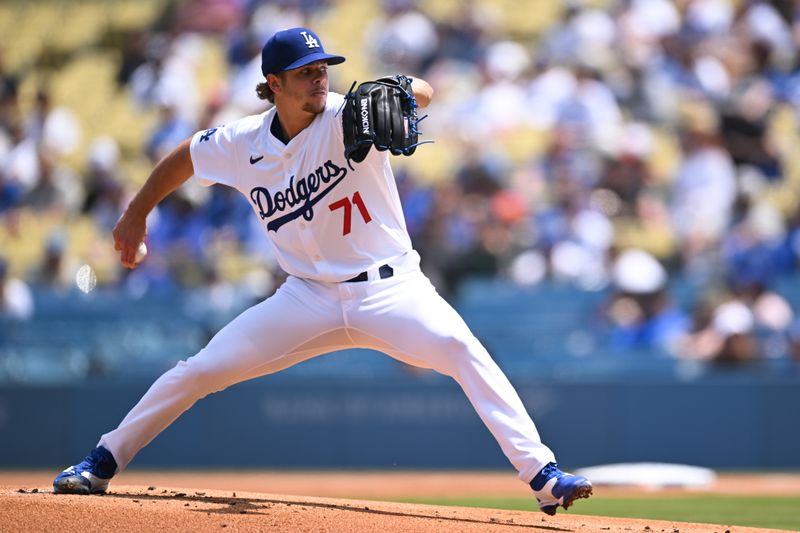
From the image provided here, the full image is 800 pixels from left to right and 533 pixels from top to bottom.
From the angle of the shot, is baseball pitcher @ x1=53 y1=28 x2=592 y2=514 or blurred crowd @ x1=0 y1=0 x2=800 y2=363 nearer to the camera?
baseball pitcher @ x1=53 y1=28 x2=592 y2=514

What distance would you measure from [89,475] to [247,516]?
0.81m

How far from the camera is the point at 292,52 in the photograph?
4.94m

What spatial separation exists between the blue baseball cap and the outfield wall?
248 inches

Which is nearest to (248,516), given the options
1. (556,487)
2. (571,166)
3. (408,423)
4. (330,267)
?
(330,267)

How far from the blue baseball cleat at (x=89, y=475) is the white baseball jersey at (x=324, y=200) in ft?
3.55

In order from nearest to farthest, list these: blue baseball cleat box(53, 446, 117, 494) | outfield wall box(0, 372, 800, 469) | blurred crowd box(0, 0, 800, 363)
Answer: blue baseball cleat box(53, 446, 117, 494), outfield wall box(0, 372, 800, 469), blurred crowd box(0, 0, 800, 363)

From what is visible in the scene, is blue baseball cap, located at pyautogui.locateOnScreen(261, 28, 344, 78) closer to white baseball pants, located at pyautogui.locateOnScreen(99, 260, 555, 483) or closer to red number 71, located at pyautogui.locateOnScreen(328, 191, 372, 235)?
red number 71, located at pyautogui.locateOnScreen(328, 191, 372, 235)

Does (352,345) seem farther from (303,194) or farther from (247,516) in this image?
(247,516)

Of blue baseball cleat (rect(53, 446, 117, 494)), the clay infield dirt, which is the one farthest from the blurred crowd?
blue baseball cleat (rect(53, 446, 117, 494))

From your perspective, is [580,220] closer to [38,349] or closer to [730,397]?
[730,397]

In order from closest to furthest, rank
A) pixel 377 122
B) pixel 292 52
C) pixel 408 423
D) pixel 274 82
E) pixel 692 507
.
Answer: pixel 377 122
pixel 292 52
pixel 274 82
pixel 692 507
pixel 408 423

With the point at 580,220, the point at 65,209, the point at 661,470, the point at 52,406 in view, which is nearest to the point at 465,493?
the point at 661,470

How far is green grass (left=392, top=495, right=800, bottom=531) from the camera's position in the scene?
6703mm

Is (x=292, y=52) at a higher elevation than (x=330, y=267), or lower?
higher
